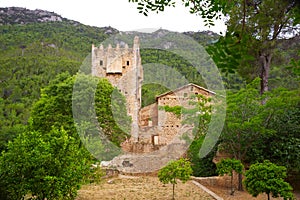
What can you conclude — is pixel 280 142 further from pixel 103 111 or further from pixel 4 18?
pixel 4 18

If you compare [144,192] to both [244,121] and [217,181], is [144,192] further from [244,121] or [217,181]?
[244,121]

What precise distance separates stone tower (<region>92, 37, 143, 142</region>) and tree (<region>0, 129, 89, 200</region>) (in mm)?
17119

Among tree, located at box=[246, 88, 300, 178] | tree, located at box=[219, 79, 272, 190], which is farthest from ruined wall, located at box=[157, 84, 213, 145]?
tree, located at box=[246, 88, 300, 178]

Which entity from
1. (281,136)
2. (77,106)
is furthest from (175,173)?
(77,106)

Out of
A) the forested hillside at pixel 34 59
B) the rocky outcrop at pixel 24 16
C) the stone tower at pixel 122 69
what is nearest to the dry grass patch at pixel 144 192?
the stone tower at pixel 122 69

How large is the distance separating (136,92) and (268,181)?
56.2 ft

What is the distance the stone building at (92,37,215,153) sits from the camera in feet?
68.0

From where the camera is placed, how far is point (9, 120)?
2891 cm

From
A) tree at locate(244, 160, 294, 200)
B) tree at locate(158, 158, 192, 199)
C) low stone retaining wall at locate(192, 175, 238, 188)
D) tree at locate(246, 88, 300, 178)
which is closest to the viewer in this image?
tree at locate(244, 160, 294, 200)

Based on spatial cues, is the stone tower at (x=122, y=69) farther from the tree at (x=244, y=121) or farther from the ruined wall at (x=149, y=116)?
the tree at (x=244, y=121)

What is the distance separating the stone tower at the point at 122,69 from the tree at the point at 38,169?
17.1 meters

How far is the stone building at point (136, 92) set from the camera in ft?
68.0

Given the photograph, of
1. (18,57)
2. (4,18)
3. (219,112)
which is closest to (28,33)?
(18,57)

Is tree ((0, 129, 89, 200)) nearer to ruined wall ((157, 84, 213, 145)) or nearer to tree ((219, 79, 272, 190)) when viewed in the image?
tree ((219, 79, 272, 190))
